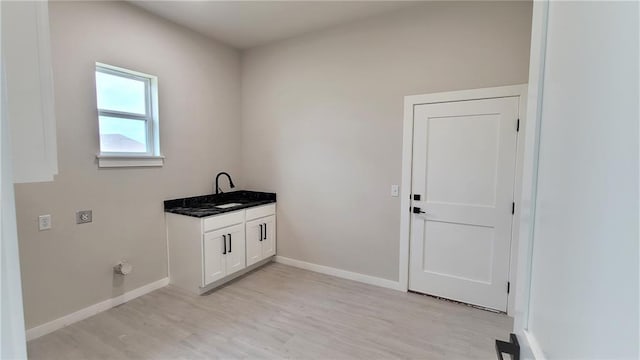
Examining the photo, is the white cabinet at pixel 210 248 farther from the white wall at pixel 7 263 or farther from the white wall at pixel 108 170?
the white wall at pixel 7 263

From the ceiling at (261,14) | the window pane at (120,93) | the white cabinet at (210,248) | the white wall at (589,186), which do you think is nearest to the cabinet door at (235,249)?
the white cabinet at (210,248)

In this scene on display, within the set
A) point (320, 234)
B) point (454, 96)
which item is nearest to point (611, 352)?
point (454, 96)

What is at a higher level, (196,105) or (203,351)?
(196,105)

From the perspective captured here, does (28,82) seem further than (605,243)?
Yes

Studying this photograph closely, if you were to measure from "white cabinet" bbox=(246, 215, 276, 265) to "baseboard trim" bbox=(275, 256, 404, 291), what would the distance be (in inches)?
10.1

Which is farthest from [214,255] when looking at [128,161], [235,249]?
[128,161]

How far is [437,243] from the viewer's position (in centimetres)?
303

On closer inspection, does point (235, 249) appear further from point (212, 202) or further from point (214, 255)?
point (212, 202)

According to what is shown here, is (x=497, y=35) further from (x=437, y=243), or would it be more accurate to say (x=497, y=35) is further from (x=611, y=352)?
(x=611, y=352)

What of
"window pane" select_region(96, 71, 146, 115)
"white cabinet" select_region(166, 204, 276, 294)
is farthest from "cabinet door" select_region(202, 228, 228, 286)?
"window pane" select_region(96, 71, 146, 115)

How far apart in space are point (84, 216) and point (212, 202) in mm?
1364

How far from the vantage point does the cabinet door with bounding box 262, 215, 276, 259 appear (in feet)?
12.6

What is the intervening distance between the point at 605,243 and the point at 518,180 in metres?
2.53

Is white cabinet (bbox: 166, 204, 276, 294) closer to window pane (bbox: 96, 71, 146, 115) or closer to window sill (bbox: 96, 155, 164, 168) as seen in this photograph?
window sill (bbox: 96, 155, 164, 168)
